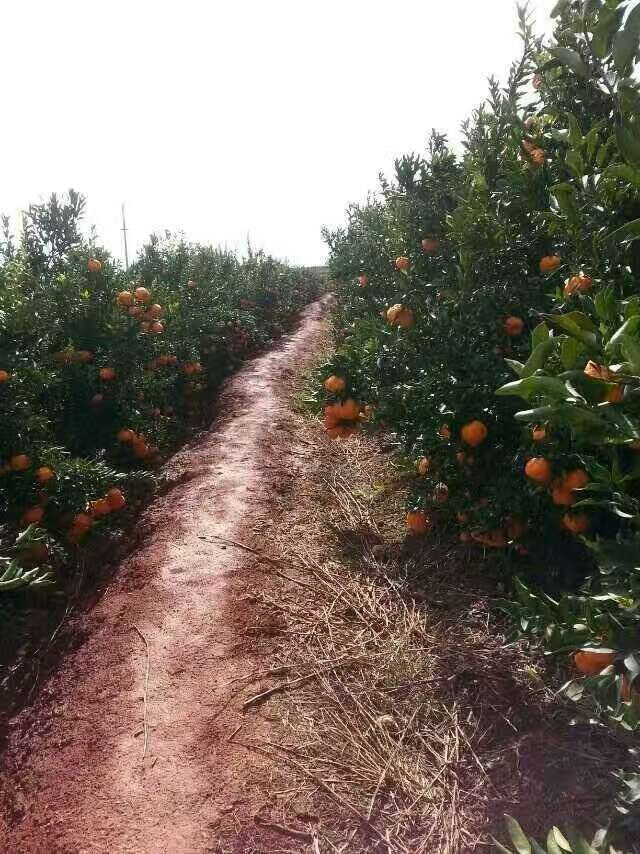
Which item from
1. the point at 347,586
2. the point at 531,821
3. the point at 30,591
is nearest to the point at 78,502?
the point at 30,591

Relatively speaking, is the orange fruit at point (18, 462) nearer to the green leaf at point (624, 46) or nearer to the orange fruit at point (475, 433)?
the orange fruit at point (475, 433)

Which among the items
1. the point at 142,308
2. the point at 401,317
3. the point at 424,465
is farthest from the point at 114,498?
the point at 401,317

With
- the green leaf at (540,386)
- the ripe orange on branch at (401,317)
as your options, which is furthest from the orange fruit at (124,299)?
the green leaf at (540,386)

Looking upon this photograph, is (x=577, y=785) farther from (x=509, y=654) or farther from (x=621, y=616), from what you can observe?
(x=621, y=616)

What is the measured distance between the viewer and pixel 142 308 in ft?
15.0

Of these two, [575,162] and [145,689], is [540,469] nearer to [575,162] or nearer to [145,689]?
[575,162]

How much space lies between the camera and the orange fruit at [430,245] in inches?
132

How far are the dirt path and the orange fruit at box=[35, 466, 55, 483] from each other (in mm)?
651

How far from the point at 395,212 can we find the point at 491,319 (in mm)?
Answer: 1553

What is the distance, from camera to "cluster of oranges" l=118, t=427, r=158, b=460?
4.28 metres

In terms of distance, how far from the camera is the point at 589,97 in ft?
8.43

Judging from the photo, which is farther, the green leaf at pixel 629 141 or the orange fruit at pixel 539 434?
the orange fruit at pixel 539 434

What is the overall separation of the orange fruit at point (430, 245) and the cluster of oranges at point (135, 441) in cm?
246

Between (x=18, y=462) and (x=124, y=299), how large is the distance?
5.86ft
